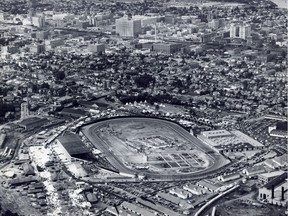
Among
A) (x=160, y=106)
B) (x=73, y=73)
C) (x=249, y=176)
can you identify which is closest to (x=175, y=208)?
(x=249, y=176)

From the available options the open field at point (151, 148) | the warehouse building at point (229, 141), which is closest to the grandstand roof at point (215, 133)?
the warehouse building at point (229, 141)

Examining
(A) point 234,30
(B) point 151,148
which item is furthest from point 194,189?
(A) point 234,30

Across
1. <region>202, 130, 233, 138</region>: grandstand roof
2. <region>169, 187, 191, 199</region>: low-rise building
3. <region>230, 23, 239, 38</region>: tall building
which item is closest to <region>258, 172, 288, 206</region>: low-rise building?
<region>169, 187, 191, 199</region>: low-rise building

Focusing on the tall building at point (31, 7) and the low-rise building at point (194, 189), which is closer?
the low-rise building at point (194, 189)

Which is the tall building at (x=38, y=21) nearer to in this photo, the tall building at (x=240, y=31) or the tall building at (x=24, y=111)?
the tall building at (x=240, y=31)

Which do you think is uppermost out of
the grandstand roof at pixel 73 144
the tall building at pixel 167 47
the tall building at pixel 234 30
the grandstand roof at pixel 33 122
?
the tall building at pixel 234 30

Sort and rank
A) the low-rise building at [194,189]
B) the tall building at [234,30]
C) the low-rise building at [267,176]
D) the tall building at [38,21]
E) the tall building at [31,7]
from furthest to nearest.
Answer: the tall building at [31,7], the tall building at [38,21], the tall building at [234,30], the low-rise building at [267,176], the low-rise building at [194,189]

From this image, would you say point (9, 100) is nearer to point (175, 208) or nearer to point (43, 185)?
point (43, 185)
